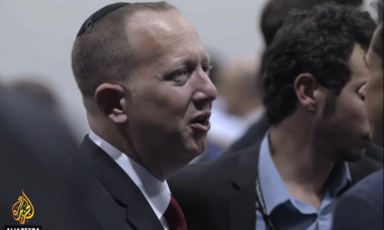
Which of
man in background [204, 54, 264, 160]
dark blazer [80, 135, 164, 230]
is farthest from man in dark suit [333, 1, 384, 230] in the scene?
man in background [204, 54, 264, 160]

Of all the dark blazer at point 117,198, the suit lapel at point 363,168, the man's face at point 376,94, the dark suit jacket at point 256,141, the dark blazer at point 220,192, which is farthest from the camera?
the dark suit jacket at point 256,141

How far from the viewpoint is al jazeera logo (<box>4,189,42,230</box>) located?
0.83m

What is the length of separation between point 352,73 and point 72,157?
2.11 m

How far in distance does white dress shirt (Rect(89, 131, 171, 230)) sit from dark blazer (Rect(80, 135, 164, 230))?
24 mm

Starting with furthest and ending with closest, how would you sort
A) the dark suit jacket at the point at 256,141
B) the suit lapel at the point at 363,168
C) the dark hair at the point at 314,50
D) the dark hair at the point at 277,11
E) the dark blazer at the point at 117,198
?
the dark hair at the point at 277,11, the dark suit jacket at the point at 256,141, the suit lapel at the point at 363,168, the dark hair at the point at 314,50, the dark blazer at the point at 117,198

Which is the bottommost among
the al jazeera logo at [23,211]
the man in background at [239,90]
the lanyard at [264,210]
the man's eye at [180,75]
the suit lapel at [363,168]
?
the man in background at [239,90]

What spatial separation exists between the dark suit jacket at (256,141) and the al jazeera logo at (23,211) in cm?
242

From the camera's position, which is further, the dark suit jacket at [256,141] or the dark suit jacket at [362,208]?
the dark suit jacket at [256,141]

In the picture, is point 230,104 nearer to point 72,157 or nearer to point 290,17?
point 290,17

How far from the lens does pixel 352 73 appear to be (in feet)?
8.63

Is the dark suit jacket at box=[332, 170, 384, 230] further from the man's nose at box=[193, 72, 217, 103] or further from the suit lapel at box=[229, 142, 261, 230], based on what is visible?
the suit lapel at box=[229, 142, 261, 230]

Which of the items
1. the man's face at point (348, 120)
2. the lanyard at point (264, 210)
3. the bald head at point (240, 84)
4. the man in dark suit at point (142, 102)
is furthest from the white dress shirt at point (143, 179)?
the bald head at point (240, 84)

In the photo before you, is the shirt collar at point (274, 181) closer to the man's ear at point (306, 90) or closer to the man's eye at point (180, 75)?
the man's ear at point (306, 90)

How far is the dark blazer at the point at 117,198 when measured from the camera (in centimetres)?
191
